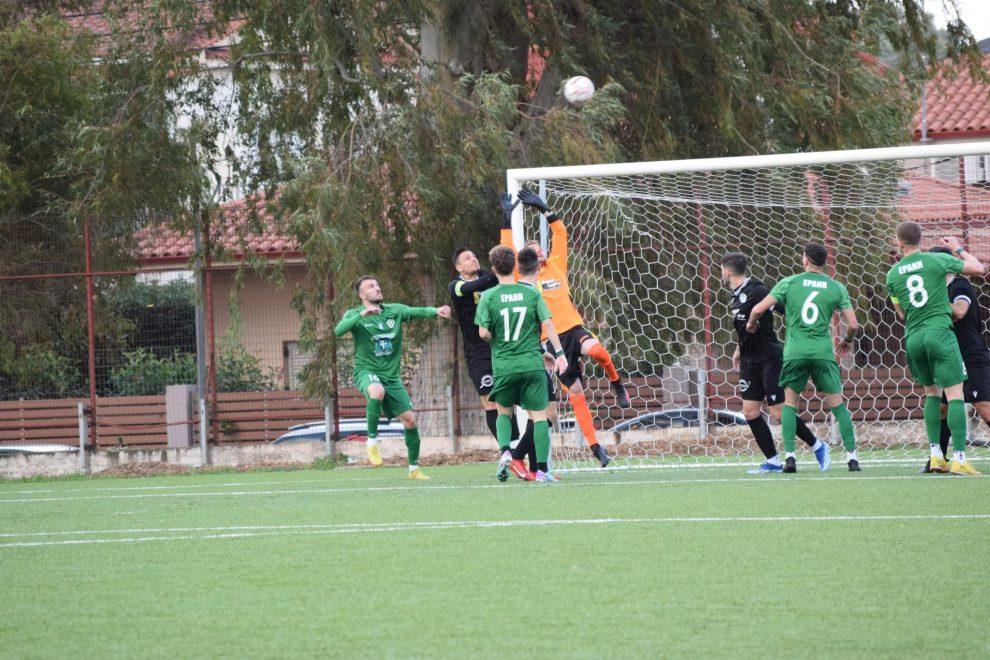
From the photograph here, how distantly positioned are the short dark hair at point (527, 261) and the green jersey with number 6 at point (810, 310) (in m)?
1.88

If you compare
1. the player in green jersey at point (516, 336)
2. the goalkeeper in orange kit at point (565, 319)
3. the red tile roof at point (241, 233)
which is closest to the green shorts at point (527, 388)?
the player in green jersey at point (516, 336)

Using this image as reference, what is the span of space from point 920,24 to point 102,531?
1382 cm

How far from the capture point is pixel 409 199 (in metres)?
16.4

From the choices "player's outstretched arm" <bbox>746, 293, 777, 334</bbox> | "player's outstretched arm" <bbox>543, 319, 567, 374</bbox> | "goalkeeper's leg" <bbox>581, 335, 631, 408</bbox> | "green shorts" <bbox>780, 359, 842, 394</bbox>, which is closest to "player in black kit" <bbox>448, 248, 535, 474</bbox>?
"goalkeeper's leg" <bbox>581, 335, 631, 408</bbox>

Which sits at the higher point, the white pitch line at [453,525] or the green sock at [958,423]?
the green sock at [958,423]

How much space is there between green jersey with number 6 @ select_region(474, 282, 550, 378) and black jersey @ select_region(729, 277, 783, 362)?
1919mm

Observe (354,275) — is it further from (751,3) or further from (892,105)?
(892,105)

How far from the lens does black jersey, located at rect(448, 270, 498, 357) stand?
35.6 ft

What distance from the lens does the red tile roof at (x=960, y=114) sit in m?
32.2

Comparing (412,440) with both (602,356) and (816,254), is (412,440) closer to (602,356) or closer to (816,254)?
(602,356)

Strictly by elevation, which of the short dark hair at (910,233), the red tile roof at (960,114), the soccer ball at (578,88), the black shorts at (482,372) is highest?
the red tile roof at (960,114)

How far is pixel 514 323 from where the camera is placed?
9750mm

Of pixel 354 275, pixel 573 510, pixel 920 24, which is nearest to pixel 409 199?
pixel 354 275

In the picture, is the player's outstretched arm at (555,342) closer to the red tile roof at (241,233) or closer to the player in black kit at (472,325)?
the player in black kit at (472,325)
